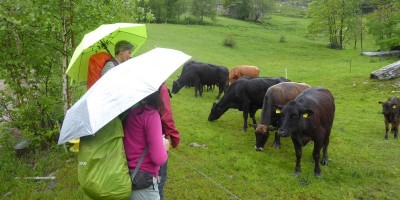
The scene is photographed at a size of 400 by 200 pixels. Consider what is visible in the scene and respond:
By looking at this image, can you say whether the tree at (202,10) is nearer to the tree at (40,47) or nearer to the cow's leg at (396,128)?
the cow's leg at (396,128)

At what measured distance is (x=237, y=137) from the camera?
38.3ft

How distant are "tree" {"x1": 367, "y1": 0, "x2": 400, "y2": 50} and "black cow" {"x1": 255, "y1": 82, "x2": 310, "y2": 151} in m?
29.9

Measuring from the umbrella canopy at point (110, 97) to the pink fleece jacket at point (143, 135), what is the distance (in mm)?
212

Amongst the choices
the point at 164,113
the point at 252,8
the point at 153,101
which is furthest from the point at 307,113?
the point at 252,8

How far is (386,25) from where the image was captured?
124ft

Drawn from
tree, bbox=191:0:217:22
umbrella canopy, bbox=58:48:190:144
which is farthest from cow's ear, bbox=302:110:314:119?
tree, bbox=191:0:217:22

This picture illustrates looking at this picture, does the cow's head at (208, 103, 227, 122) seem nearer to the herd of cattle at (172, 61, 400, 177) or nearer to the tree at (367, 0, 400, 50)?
the herd of cattle at (172, 61, 400, 177)

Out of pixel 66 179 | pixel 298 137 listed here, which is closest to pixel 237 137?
pixel 298 137

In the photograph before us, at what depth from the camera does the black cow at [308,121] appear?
26.2 feet

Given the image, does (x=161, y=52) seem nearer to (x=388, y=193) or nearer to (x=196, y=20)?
(x=388, y=193)

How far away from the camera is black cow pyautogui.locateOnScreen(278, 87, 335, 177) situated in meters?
8.00

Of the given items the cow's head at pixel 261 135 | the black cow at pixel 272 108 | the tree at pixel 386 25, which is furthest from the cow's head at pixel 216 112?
the tree at pixel 386 25

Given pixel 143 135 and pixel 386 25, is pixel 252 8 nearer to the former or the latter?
pixel 386 25

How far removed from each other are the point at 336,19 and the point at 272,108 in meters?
43.6
